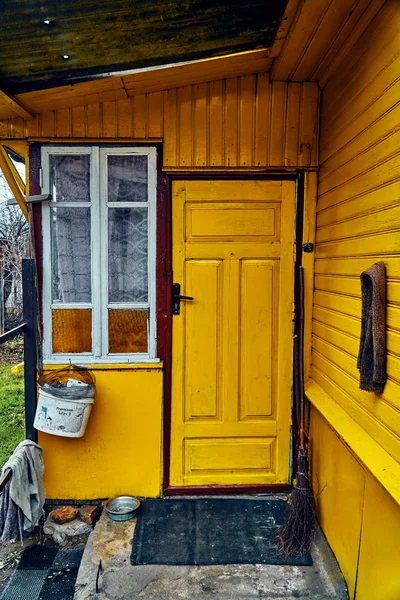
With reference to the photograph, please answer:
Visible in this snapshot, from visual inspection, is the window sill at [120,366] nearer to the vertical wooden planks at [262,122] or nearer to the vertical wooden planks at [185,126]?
the vertical wooden planks at [185,126]

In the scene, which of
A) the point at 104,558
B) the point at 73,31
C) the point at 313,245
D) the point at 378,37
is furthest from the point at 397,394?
the point at 73,31

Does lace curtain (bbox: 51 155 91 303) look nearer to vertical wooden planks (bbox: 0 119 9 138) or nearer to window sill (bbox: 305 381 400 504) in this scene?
vertical wooden planks (bbox: 0 119 9 138)

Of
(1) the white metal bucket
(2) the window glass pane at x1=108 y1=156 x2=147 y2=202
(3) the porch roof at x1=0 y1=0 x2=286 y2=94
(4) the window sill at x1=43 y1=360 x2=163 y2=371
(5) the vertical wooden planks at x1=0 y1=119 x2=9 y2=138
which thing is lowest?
(1) the white metal bucket

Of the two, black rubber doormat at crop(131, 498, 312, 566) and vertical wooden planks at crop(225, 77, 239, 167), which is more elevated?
vertical wooden planks at crop(225, 77, 239, 167)

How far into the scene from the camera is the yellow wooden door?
111 inches

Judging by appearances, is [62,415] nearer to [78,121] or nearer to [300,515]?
[300,515]

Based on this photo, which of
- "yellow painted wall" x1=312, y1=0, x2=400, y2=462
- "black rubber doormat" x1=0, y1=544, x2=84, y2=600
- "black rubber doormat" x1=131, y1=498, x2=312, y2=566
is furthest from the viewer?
"black rubber doormat" x1=131, y1=498, x2=312, y2=566

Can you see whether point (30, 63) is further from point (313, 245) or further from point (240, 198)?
point (313, 245)

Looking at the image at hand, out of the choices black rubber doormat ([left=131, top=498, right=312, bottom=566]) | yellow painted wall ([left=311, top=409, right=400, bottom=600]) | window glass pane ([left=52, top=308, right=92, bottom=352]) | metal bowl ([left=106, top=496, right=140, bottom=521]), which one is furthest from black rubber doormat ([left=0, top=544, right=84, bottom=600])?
yellow painted wall ([left=311, top=409, right=400, bottom=600])

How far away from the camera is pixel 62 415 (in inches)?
104

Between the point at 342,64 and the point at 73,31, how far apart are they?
144 centimetres

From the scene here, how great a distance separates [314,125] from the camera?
2.77 meters

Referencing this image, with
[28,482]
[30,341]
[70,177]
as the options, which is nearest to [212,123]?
[70,177]

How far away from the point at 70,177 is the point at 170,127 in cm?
A: 73
